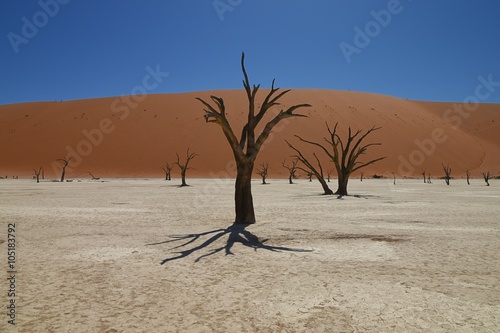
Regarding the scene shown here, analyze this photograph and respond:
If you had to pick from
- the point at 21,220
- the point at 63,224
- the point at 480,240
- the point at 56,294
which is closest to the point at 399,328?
the point at 56,294

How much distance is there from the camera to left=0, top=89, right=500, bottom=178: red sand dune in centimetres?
5631

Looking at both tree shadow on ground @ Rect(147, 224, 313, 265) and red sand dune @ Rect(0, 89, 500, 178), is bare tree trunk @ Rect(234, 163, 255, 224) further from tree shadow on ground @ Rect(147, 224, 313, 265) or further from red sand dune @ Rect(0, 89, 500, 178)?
red sand dune @ Rect(0, 89, 500, 178)

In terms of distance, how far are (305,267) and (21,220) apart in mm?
7516

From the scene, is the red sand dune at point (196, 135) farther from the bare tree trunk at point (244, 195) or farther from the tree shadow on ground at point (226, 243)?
the tree shadow on ground at point (226, 243)

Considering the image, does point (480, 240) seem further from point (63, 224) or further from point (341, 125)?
point (341, 125)

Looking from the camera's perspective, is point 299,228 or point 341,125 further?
point 341,125

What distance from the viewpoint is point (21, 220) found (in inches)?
369

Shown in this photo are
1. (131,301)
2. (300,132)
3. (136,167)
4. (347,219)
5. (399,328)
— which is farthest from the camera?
(300,132)

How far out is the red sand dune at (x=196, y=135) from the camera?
56.3 m

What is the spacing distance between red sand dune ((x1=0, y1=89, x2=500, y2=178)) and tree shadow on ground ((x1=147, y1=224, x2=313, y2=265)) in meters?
45.2

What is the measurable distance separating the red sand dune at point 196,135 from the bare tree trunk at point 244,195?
4394 centimetres

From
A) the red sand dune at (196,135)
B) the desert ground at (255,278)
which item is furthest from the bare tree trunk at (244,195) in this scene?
the red sand dune at (196,135)

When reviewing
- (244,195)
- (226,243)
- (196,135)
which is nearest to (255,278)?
(226,243)

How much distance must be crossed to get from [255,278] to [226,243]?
2271mm
